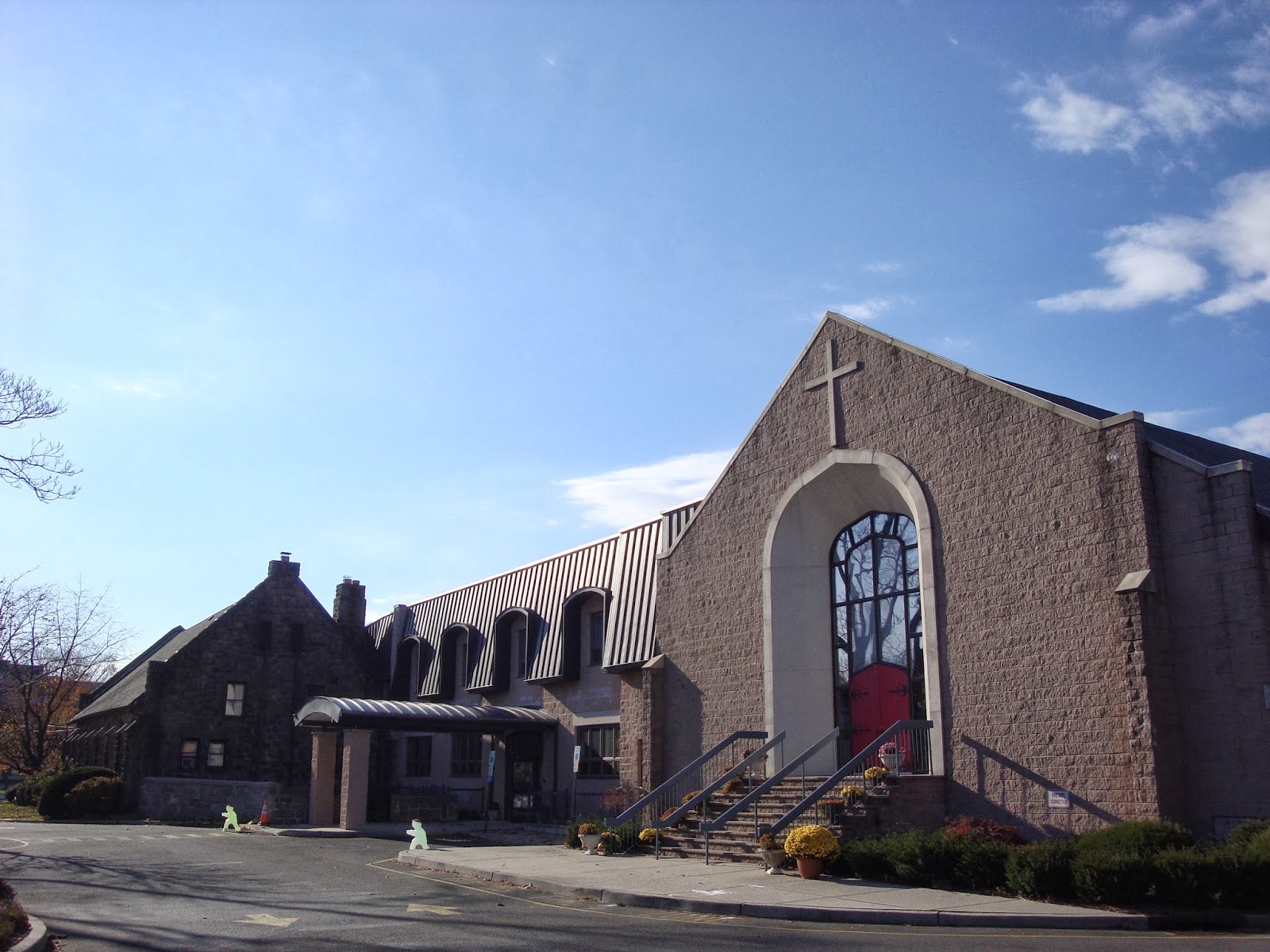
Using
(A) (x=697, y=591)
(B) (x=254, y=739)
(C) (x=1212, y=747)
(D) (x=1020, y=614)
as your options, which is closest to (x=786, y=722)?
(A) (x=697, y=591)

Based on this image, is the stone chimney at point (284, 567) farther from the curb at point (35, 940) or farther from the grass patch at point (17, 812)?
the curb at point (35, 940)

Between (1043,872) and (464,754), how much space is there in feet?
83.5

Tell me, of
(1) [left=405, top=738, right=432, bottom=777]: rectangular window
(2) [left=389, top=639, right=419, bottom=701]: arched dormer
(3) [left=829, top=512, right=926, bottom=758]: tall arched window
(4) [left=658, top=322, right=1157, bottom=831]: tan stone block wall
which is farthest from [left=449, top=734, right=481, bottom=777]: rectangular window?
(3) [left=829, top=512, right=926, bottom=758]: tall arched window

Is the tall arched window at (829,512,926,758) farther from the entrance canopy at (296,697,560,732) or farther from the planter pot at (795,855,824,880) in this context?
the entrance canopy at (296,697,560,732)

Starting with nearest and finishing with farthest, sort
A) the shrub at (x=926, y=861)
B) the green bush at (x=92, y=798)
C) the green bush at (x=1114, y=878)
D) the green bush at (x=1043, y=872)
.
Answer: the green bush at (x=1114, y=878) → the green bush at (x=1043, y=872) → the shrub at (x=926, y=861) → the green bush at (x=92, y=798)

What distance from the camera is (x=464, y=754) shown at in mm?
36188

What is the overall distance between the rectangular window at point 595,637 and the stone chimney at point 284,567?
1717cm

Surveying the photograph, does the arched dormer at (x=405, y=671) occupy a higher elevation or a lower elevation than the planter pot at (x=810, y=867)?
higher

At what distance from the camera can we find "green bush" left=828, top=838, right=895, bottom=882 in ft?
50.6

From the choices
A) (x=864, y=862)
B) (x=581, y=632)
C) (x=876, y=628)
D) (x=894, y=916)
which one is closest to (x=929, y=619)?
(x=876, y=628)

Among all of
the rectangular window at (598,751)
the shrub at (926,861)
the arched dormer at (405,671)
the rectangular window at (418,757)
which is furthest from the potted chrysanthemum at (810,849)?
the arched dormer at (405,671)

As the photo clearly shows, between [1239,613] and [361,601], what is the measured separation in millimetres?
35135

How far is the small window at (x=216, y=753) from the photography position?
131 ft

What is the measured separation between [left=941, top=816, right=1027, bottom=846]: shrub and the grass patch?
29.7m
